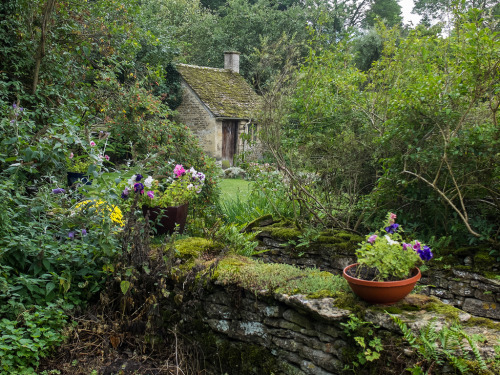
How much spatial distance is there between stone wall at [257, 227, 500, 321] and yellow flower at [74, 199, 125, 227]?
7.37 feet

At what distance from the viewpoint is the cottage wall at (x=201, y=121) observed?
19.2 meters

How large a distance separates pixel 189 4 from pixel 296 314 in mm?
29754

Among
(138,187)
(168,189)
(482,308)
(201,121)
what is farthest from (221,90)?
(482,308)

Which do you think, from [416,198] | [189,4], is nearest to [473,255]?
[416,198]

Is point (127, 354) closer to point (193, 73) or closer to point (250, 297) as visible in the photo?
point (250, 297)

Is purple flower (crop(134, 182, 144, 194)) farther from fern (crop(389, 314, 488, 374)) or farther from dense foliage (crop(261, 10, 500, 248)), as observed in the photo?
fern (crop(389, 314, 488, 374))

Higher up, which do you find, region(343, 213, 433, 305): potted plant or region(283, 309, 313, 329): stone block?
region(343, 213, 433, 305): potted plant

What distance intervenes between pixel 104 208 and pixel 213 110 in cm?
1572

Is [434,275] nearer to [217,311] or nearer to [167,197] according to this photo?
[217,311]

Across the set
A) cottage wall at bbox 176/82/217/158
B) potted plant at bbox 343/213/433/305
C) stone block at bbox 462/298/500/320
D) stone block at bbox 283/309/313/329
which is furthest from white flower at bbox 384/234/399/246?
cottage wall at bbox 176/82/217/158

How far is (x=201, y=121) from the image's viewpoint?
19422mm

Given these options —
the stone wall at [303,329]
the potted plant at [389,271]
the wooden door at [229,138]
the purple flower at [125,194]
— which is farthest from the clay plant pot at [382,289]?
the wooden door at [229,138]

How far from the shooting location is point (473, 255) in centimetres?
431

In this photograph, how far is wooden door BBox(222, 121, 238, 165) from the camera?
1975 cm
